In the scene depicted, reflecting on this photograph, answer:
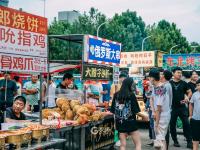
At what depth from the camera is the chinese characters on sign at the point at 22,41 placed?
5.27m

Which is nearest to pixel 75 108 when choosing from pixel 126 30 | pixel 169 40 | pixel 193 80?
pixel 193 80

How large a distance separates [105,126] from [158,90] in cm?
173

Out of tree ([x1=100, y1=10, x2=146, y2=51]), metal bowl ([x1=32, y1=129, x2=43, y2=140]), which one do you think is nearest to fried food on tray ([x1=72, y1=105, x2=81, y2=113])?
metal bowl ([x1=32, y1=129, x2=43, y2=140])

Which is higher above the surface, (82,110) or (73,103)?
(73,103)

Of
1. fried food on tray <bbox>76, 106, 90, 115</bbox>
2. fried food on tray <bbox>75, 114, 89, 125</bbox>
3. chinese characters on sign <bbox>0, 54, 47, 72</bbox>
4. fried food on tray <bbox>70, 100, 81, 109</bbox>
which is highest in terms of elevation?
chinese characters on sign <bbox>0, 54, 47, 72</bbox>

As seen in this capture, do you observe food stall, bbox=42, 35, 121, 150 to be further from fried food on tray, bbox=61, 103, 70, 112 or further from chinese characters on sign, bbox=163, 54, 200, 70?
chinese characters on sign, bbox=163, 54, 200, 70

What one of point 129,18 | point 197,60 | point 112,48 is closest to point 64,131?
point 112,48

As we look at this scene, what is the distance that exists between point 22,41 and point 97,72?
4066 mm

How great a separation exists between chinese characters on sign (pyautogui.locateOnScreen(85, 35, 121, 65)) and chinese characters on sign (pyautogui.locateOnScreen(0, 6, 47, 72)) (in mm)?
2953

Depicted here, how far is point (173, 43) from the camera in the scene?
57281 mm

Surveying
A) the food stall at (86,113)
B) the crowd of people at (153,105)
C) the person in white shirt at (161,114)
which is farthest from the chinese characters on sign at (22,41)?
the person in white shirt at (161,114)

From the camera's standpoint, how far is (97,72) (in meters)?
9.48

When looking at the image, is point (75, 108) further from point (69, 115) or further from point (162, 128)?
point (162, 128)

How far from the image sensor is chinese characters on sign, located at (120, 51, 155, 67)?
2062 cm
